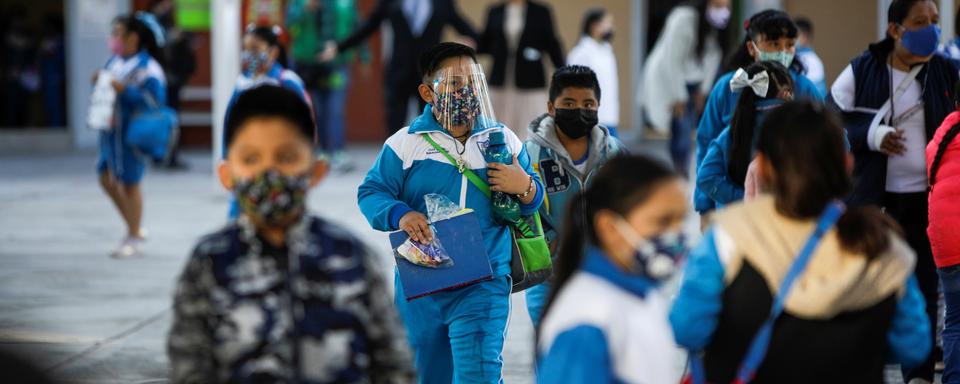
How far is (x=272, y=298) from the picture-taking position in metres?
3.13

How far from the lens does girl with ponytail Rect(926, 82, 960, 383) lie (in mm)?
5445

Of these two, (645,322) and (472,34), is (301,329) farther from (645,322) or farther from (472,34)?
(472,34)

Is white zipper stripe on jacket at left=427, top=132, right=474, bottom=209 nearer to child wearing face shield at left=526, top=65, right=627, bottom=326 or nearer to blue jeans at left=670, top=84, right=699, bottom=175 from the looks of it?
child wearing face shield at left=526, top=65, right=627, bottom=326

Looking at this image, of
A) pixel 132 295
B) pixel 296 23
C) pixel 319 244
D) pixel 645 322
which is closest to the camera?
pixel 645 322

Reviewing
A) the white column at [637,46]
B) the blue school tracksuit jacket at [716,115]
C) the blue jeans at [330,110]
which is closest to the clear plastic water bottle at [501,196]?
the blue school tracksuit jacket at [716,115]

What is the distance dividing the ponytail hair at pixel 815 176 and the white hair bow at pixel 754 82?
2.27 meters

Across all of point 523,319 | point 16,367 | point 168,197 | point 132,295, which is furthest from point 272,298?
point 168,197

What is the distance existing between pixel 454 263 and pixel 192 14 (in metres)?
14.5

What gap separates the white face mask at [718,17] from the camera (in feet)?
43.7

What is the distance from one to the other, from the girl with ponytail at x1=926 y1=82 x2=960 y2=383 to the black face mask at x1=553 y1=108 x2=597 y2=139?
4.31 ft

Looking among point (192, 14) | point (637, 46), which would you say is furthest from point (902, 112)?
point (192, 14)

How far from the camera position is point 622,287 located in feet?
9.81

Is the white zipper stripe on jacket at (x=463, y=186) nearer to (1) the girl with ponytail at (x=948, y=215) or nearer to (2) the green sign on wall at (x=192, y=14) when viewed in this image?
(1) the girl with ponytail at (x=948, y=215)

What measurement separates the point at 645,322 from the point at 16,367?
1.50 meters
